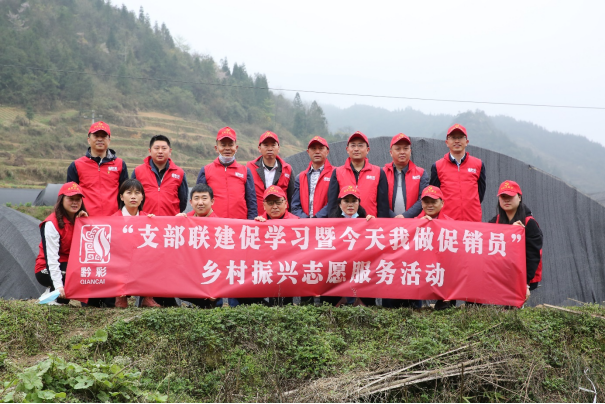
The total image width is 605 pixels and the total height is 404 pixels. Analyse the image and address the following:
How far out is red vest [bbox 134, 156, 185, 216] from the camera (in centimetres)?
613

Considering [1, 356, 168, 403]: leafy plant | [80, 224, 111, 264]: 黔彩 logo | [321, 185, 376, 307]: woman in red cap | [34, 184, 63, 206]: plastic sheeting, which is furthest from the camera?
[34, 184, 63, 206]: plastic sheeting

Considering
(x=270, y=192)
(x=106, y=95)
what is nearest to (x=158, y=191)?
(x=270, y=192)

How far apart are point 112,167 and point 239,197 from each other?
165 cm

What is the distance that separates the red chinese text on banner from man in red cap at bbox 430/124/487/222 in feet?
1.62

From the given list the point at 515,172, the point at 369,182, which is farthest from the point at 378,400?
the point at 515,172

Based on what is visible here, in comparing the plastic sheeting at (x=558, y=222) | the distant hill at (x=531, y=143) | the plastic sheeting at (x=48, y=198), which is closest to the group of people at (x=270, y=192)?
the plastic sheeting at (x=558, y=222)

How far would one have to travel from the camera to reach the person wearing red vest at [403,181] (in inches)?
250

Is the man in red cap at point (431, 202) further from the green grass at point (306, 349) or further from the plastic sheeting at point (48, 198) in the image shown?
the plastic sheeting at point (48, 198)

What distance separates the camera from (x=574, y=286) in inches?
334

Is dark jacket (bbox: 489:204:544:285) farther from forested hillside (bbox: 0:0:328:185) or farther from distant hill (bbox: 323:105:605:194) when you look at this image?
distant hill (bbox: 323:105:605:194)

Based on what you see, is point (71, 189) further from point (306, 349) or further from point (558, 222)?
point (558, 222)

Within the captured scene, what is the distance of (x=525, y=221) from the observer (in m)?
5.92

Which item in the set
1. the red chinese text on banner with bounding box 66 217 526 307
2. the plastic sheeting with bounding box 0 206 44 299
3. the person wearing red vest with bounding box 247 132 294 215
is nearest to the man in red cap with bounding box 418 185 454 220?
the red chinese text on banner with bounding box 66 217 526 307

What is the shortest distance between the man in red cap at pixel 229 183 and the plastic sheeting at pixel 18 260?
14.8 feet
